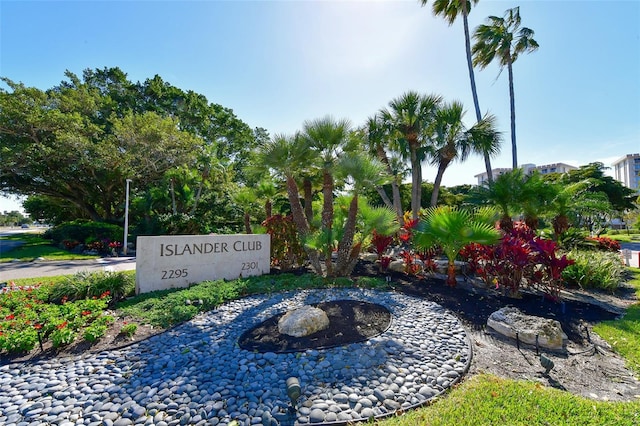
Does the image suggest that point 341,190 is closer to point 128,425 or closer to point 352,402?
point 352,402

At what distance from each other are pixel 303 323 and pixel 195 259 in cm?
440

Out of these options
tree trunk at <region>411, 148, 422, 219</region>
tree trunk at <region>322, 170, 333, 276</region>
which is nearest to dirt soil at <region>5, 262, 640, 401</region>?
tree trunk at <region>322, 170, 333, 276</region>

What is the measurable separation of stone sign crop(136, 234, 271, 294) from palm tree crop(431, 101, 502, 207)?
826 cm

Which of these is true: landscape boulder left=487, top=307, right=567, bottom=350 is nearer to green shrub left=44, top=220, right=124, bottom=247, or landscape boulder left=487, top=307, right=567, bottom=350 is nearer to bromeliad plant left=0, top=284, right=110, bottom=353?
bromeliad plant left=0, top=284, right=110, bottom=353

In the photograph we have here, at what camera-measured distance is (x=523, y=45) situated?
664 inches

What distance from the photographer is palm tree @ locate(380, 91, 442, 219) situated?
13047mm

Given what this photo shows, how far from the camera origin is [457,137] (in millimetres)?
12789

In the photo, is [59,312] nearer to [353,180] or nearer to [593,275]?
[353,180]

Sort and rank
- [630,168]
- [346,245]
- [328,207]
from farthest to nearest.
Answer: [630,168]
[328,207]
[346,245]

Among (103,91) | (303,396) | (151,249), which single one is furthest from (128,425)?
(103,91)

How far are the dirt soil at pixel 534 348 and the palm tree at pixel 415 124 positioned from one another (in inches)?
278

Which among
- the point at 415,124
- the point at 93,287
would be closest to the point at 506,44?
the point at 415,124

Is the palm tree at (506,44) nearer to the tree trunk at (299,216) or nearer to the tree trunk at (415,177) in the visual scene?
the tree trunk at (415,177)

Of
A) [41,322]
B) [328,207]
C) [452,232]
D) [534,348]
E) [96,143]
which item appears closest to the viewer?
[534,348]
